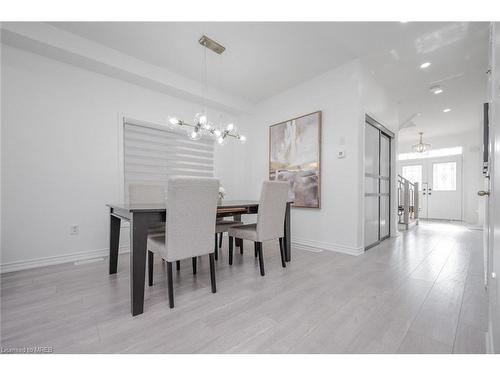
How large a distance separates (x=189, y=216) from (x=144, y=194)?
1315mm

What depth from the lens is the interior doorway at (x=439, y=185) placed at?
651cm

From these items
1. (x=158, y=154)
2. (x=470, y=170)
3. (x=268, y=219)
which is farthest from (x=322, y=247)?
(x=470, y=170)

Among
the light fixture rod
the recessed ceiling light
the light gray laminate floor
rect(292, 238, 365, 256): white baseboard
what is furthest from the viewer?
the recessed ceiling light

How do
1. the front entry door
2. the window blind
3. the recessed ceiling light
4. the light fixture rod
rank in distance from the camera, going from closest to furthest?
the light fixture rod, the window blind, the recessed ceiling light, the front entry door

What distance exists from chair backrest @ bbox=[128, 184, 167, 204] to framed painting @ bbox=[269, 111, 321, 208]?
1922 mm

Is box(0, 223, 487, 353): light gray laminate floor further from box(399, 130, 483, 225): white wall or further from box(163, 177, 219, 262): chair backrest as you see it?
box(399, 130, 483, 225): white wall

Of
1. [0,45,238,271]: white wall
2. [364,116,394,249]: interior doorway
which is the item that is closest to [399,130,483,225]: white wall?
[364,116,394,249]: interior doorway

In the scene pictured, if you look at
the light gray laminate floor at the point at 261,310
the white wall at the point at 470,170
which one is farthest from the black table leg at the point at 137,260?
the white wall at the point at 470,170

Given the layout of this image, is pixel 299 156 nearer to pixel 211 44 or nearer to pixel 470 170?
pixel 211 44

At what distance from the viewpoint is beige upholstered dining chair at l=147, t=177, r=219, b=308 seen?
150cm

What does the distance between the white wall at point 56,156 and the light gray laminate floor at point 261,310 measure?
1.26 feet

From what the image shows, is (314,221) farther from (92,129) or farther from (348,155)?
(92,129)

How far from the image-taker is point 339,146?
3.05m

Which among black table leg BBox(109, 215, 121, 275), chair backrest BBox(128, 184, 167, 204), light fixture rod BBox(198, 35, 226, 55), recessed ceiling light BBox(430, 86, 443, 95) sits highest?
light fixture rod BBox(198, 35, 226, 55)
